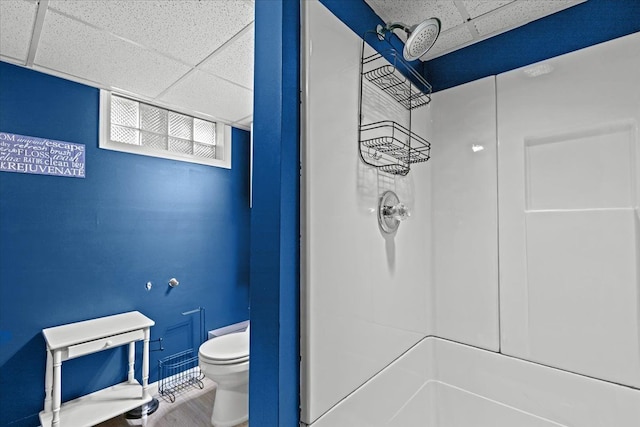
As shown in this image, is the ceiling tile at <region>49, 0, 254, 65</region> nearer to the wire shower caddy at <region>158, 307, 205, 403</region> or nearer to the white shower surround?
the white shower surround

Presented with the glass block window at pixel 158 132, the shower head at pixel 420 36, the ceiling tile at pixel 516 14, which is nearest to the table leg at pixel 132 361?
the glass block window at pixel 158 132

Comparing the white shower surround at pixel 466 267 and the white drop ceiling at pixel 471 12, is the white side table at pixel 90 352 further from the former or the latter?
the white drop ceiling at pixel 471 12

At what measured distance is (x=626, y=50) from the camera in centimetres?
114

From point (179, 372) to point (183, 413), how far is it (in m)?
0.44

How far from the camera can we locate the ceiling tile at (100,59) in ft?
4.96

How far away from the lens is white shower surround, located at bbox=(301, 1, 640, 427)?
3.14 feet

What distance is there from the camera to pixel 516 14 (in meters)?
1.30

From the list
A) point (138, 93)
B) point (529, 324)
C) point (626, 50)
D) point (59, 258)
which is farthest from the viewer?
point (138, 93)

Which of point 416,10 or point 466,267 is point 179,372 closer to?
point 466,267

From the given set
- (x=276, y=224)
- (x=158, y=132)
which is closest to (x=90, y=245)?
(x=158, y=132)

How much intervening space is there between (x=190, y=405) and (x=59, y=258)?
1.38 metres

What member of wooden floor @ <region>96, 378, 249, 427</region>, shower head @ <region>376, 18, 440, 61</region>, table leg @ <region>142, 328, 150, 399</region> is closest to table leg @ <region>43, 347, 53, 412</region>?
wooden floor @ <region>96, 378, 249, 427</region>

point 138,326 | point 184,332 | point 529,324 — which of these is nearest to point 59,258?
point 138,326

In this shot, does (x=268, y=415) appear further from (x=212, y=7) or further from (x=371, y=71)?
(x=212, y=7)
